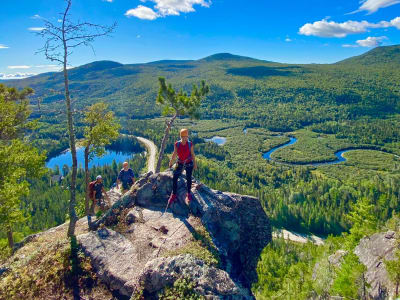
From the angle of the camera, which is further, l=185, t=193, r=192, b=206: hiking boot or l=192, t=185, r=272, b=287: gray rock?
l=185, t=193, r=192, b=206: hiking boot

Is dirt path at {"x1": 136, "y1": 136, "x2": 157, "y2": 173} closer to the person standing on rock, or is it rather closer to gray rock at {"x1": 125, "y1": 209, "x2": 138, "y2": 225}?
gray rock at {"x1": 125, "y1": 209, "x2": 138, "y2": 225}

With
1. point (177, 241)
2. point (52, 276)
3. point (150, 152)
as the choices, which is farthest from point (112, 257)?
point (150, 152)

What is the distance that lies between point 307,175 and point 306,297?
106 metres

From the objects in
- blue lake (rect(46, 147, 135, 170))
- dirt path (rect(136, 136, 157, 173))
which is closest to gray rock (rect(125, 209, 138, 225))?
dirt path (rect(136, 136, 157, 173))

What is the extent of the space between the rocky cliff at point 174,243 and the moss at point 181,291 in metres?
0.06

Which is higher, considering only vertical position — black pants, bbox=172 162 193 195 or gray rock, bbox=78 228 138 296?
black pants, bbox=172 162 193 195

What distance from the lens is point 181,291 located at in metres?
9.16

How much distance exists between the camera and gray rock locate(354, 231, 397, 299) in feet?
71.2

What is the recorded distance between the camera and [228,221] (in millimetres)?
14188

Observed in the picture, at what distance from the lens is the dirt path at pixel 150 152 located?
111812mm

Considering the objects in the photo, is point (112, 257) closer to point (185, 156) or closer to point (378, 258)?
point (185, 156)

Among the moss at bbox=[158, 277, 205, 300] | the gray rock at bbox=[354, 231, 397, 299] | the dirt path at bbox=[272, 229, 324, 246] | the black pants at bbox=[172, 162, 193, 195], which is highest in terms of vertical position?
the black pants at bbox=[172, 162, 193, 195]

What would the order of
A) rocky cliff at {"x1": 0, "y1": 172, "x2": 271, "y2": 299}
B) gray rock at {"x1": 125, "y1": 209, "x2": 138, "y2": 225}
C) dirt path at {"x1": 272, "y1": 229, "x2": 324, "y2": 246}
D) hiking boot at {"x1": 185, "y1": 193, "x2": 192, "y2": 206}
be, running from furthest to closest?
dirt path at {"x1": 272, "y1": 229, "x2": 324, "y2": 246} → gray rock at {"x1": 125, "y1": 209, "x2": 138, "y2": 225} → hiking boot at {"x1": 185, "y1": 193, "x2": 192, "y2": 206} → rocky cliff at {"x1": 0, "y1": 172, "x2": 271, "y2": 299}

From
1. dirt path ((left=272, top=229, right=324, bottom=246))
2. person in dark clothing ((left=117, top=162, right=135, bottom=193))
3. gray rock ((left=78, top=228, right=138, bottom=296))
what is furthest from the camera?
dirt path ((left=272, top=229, right=324, bottom=246))
